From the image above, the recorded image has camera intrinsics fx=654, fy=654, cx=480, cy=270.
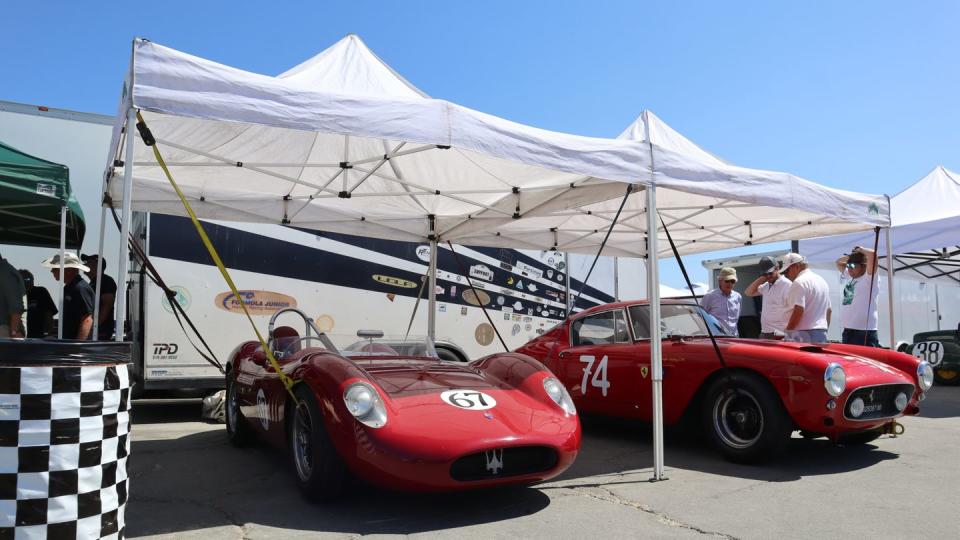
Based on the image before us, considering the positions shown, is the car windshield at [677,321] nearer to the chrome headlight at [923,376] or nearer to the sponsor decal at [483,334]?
the chrome headlight at [923,376]

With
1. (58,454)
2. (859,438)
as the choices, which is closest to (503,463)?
(58,454)

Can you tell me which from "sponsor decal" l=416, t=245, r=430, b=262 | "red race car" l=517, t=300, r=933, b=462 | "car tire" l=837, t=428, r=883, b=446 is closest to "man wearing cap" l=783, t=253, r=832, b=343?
"red race car" l=517, t=300, r=933, b=462

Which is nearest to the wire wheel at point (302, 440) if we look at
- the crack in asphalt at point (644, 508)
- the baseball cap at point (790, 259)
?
the crack in asphalt at point (644, 508)

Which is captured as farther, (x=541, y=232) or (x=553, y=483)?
(x=541, y=232)

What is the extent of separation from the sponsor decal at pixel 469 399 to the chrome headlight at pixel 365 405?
1.40 feet

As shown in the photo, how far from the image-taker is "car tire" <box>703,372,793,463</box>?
4391 mm

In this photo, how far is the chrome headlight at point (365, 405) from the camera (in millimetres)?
3367

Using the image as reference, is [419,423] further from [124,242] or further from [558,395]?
[124,242]

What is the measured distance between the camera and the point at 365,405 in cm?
341

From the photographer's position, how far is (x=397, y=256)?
8.72 m

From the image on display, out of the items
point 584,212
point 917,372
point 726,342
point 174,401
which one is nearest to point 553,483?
point 726,342

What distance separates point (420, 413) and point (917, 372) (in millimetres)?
3927

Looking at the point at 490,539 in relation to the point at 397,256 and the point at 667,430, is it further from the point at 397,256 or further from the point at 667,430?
the point at 397,256

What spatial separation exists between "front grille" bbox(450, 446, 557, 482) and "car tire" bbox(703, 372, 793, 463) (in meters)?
1.77
